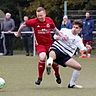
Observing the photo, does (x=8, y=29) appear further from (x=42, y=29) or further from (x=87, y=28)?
(x=42, y=29)

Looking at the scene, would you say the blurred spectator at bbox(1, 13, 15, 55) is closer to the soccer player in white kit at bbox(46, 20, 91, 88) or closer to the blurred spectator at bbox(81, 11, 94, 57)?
the blurred spectator at bbox(81, 11, 94, 57)

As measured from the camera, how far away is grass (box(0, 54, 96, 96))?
11.2 metres

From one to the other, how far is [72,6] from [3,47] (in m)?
15.3

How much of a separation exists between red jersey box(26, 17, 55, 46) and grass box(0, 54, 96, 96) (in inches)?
41.1

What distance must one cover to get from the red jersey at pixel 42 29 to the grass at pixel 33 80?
1.05m

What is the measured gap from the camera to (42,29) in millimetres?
12641

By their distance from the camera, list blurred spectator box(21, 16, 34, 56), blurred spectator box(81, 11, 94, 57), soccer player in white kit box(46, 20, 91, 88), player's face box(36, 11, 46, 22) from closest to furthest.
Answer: soccer player in white kit box(46, 20, 91, 88) → player's face box(36, 11, 46, 22) → blurred spectator box(81, 11, 94, 57) → blurred spectator box(21, 16, 34, 56)

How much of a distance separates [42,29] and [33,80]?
1862 mm

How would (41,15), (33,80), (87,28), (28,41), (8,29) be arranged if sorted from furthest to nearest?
(28,41) < (8,29) < (87,28) < (33,80) < (41,15)

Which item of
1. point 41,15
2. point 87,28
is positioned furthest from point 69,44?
point 87,28

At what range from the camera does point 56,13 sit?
3941 cm

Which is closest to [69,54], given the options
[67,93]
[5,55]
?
[67,93]

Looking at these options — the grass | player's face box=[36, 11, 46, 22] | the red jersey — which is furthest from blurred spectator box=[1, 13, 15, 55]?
player's face box=[36, 11, 46, 22]

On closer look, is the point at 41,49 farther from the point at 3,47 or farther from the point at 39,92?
the point at 3,47
